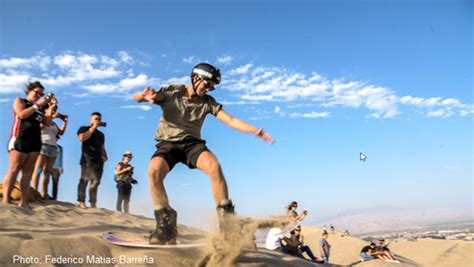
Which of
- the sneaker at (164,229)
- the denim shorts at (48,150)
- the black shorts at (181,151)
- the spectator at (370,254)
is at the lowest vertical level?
the spectator at (370,254)

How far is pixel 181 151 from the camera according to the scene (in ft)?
13.6

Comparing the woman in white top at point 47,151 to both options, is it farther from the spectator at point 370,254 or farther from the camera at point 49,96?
the spectator at point 370,254

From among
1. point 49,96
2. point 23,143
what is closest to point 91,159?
point 49,96

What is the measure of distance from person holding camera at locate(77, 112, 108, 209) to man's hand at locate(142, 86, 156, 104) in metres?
4.41

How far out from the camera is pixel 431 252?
13.9 metres

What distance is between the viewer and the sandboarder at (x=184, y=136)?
3.89m

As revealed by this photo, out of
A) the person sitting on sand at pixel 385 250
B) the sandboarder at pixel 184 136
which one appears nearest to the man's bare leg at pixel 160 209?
the sandboarder at pixel 184 136

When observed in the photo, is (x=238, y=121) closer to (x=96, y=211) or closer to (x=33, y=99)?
(x=33, y=99)

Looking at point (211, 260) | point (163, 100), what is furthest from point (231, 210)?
point (163, 100)

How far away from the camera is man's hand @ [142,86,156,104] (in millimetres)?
4090

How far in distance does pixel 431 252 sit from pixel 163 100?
43.4 feet

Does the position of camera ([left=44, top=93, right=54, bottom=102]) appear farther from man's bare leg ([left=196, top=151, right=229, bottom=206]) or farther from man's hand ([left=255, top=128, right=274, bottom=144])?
man's hand ([left=255, top=128, right=274, bottom=144])

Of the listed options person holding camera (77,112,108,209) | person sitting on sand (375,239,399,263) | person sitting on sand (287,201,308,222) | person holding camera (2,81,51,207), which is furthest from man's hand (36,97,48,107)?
person sitting on sand (375,239,399,263)

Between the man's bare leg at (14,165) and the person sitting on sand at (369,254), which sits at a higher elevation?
the man's bare leg at (14,165)
